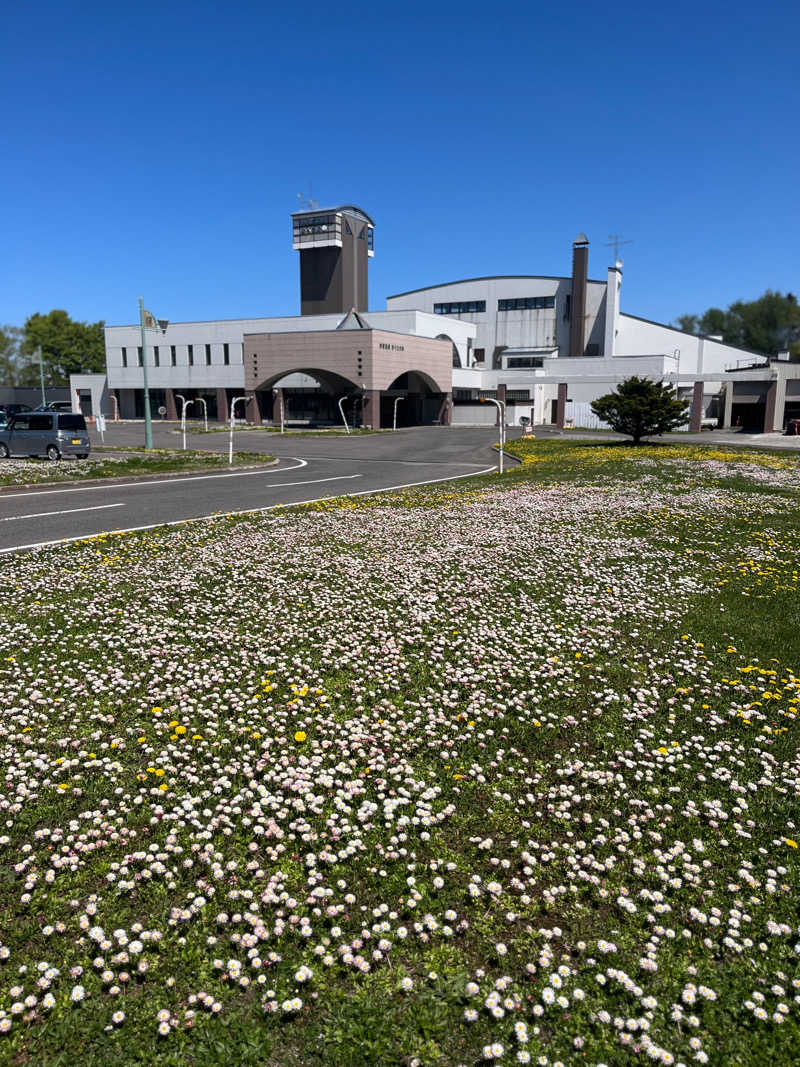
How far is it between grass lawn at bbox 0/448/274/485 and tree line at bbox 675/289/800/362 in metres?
106

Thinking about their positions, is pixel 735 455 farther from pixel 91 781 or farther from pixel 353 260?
pixel 353 260

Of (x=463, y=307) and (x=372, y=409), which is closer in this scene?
(x=372, y=409)

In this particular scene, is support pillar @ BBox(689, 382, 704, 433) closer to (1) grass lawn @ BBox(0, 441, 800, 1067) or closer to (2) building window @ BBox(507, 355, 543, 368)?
(2) building window @ BBox(507, 355, 543, 368)

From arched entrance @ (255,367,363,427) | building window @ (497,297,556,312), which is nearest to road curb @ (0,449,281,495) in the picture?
arched entrance @ (255,367,363,427)

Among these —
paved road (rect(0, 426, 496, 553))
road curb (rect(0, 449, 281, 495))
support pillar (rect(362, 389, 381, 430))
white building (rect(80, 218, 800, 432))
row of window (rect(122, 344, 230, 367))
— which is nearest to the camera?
paved road (rect(0, 426, 496, 553))

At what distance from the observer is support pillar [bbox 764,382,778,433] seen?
204ft

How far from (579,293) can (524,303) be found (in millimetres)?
8470

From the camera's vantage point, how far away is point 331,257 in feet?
316

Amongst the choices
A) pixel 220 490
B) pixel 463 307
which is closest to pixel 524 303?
pixel 463 307

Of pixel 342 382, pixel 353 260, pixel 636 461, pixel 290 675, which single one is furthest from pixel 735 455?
pixel 353 260

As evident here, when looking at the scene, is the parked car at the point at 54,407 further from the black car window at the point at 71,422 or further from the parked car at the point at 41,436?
the black car window at the point at 71,422

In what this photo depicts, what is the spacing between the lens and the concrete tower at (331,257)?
95.1 metres

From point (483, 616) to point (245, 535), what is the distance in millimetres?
7372

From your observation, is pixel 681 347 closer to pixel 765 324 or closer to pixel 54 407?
pixel 765 324
